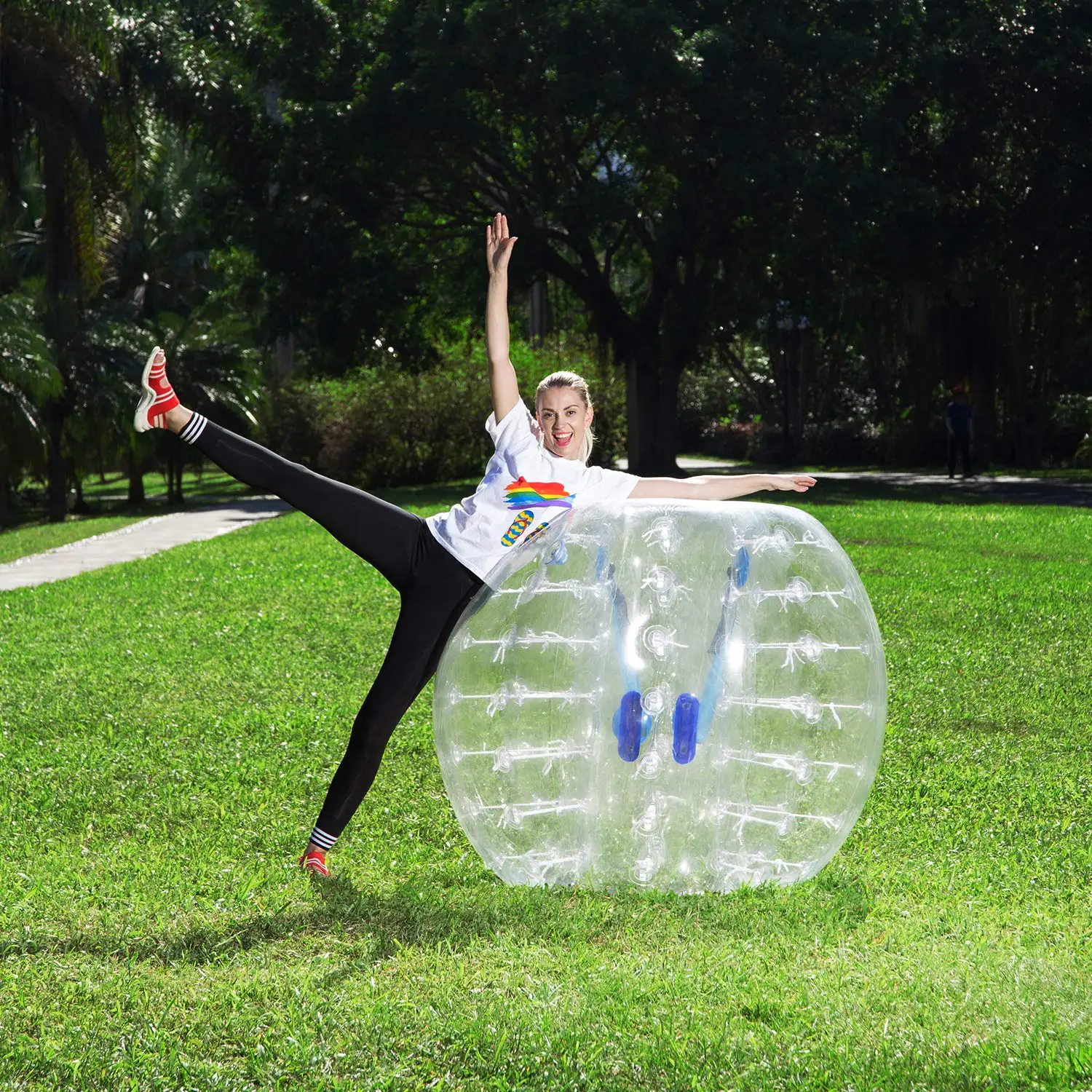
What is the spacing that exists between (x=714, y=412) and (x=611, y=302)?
81.5ft

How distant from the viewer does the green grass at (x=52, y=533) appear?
58.8 feet

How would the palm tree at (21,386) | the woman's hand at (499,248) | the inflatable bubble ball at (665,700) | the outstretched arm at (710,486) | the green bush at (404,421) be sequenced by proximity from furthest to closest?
the green bush at (404,421), the palm tree at (21,386), the outstretched arm at (710,486), the woman's hand at (499,248), the inflatable bubble ball at (665,700)

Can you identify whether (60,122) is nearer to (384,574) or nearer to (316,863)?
(384,574)

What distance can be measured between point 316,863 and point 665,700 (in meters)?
1.36

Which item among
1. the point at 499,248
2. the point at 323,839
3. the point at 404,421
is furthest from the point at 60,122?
the point at 323,839

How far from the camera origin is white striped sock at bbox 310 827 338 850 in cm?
464

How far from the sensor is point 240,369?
2569cm

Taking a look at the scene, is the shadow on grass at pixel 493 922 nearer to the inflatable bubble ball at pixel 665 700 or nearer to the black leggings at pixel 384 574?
the inflatable bubble ball at pixel 665 700

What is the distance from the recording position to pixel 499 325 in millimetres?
4707

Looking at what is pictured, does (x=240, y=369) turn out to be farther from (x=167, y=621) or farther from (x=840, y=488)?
(x=167, y=621)

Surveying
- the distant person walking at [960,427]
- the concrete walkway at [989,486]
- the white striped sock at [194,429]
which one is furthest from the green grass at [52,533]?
the distant person walking at [960,427]

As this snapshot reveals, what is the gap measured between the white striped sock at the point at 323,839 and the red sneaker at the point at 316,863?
25mm

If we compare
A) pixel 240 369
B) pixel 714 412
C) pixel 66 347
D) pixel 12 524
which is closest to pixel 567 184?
pixel 240 369

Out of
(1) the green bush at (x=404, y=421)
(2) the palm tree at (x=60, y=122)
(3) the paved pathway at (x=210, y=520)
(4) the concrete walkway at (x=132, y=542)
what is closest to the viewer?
(4) the concrete walkway at (x=132, y=542)
